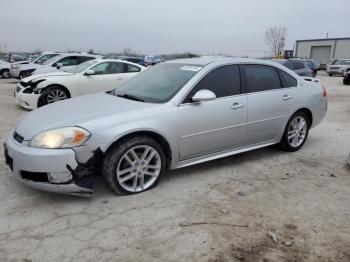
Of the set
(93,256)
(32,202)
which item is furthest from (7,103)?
(93,256)

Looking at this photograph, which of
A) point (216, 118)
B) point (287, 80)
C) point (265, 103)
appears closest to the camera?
point (216, 118)

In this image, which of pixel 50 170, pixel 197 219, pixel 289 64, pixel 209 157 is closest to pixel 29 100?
pixel 50 170

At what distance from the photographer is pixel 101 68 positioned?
9359 millimetres

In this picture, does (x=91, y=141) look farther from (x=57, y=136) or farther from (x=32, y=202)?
(x=32, y=202)

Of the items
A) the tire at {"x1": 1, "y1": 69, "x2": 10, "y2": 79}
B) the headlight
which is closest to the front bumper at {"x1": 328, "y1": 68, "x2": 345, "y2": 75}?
the tire at {"x1": 1, "y1": 69, "x2": 10, "y2": 79}

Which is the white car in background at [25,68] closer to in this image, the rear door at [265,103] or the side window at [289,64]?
the side window at [289,64]

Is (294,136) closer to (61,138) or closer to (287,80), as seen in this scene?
(287,80)

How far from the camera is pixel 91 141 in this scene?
3.41m

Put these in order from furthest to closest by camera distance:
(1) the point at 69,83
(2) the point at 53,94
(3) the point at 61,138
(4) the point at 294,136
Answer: (1) the point at 69,83 < (2) the point at 53,94 < (4) the point at 294,136 < (3) the point at 61,138

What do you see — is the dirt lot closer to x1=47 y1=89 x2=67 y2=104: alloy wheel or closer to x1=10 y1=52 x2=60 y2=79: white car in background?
x1=47 y1=89 x2=67 y2=104: alloy wheel

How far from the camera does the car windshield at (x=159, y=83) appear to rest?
4141mm

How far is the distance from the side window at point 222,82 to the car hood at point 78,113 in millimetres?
748

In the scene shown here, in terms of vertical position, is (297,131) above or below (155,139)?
below

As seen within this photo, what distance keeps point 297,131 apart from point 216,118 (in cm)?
184
